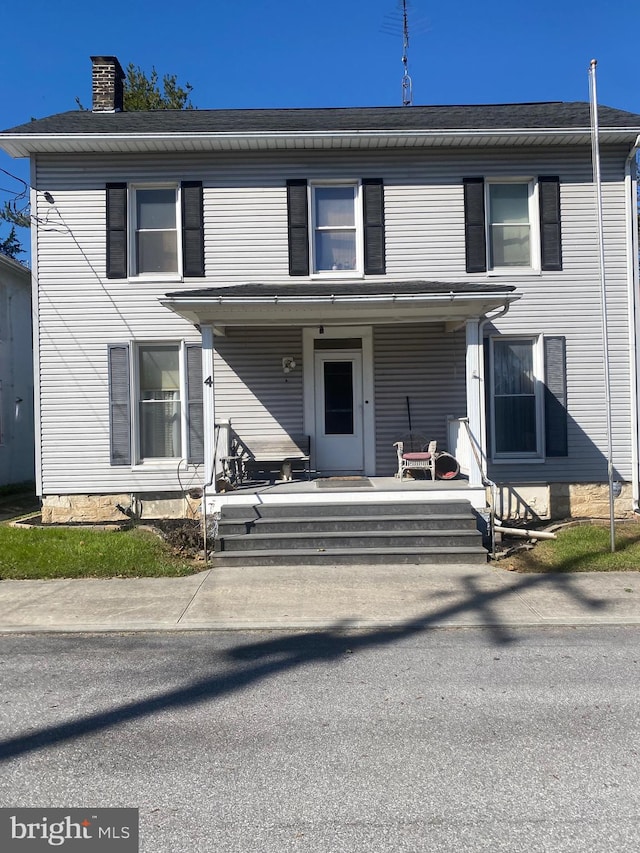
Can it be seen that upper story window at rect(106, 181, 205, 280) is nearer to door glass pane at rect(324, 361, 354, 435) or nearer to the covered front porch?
the covered front porch

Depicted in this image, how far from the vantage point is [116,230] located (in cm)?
1069

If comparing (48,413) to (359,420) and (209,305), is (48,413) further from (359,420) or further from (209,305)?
(359,420)

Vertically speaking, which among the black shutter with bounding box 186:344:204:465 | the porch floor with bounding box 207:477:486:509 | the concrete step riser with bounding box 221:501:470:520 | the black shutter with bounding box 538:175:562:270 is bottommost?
the concrete step riser with bounding box 221:501:470:520

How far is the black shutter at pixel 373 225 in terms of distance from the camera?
1080cm

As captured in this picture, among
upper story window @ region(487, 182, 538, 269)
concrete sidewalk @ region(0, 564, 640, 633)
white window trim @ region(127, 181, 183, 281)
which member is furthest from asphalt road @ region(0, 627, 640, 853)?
upper story window @ region(487, 182, 538, 269)

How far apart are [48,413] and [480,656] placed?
8208 mm

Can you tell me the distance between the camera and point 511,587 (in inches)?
277

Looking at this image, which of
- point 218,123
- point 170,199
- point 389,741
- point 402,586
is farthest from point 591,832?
point 218,123

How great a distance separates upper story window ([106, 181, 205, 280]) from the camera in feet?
35.1

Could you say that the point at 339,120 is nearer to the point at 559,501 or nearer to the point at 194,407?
the point at 194,407

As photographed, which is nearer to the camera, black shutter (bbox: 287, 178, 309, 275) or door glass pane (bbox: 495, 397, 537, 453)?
black shutter (bbox: 287, 178, 309, 275)

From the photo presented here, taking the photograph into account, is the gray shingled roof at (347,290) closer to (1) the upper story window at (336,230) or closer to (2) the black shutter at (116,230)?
(1) the upper story window at (336,230)

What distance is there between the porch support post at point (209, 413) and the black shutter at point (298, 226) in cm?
232

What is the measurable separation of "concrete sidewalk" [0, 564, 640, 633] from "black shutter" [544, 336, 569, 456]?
139 inches
